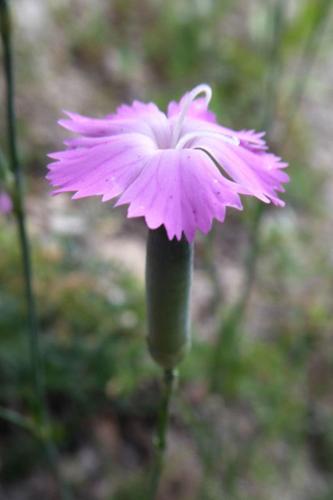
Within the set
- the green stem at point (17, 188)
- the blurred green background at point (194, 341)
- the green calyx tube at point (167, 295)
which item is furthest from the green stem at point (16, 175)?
the blurred green background at point (194, 341)

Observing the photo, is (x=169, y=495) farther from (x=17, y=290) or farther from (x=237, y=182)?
(x=237, y=182)

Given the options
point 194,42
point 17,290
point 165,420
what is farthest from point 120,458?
point 194,42

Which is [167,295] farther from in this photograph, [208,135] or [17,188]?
[17,188]

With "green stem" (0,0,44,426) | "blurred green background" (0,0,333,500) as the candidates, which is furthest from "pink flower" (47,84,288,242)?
"blurred green background" (0,0,333,500)

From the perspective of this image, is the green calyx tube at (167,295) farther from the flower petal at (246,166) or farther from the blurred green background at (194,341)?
the blurred green background at (194,341)

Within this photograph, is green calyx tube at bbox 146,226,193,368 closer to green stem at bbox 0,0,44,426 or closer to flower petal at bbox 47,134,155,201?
flower petal at bbox 47,134,155,201
